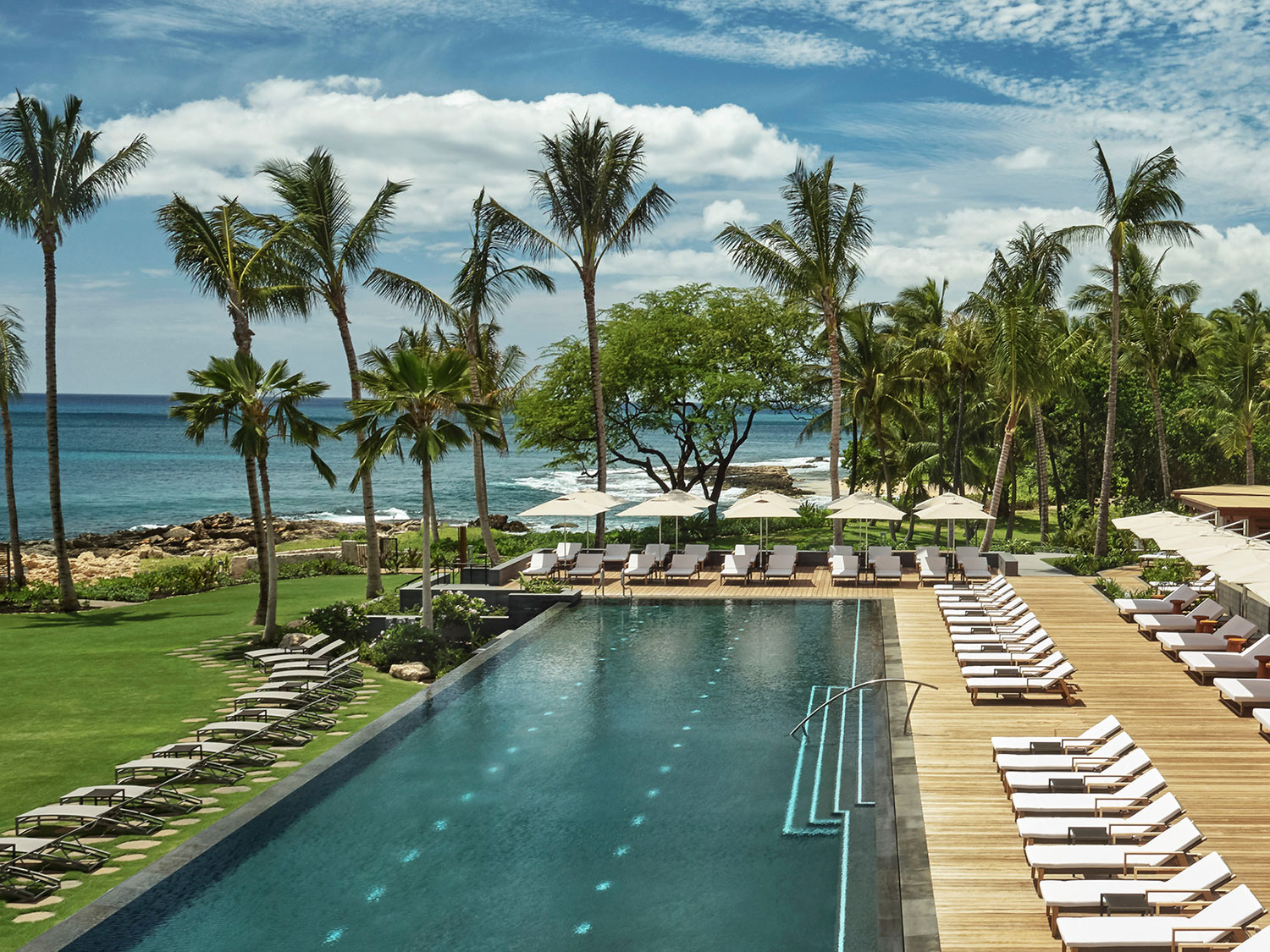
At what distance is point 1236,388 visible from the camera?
31.6 metres

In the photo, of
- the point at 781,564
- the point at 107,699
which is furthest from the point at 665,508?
the point at 107,699

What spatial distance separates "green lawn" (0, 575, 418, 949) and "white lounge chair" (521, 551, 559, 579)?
5.14m

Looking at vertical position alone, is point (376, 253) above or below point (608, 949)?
above

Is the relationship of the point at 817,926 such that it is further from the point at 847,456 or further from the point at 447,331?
the point at 847,456

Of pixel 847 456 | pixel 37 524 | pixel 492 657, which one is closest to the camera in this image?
pixel 492 657

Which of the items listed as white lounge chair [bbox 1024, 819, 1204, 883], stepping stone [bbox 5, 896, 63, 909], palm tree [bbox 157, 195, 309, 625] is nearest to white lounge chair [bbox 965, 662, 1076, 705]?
white lounge chair [bbox 1024, 819, 1204, 883]

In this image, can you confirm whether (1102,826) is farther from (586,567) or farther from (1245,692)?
(586,567)

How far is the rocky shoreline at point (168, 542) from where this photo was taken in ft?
121

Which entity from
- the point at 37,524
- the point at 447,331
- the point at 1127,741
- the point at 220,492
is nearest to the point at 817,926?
the point at 1127,741

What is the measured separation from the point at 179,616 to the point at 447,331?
11.4 meters

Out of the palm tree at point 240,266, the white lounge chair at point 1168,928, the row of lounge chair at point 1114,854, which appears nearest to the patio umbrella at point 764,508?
the palm tree at point 240,266

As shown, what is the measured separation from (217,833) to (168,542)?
4196 cm

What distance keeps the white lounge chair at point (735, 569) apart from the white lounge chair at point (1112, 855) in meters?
16.0

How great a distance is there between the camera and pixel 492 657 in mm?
17141
